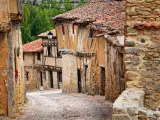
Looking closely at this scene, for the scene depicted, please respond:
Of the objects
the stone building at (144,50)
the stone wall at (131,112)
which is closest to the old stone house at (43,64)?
the stone building at (144,50)

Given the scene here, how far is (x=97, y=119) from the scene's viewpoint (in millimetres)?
13547

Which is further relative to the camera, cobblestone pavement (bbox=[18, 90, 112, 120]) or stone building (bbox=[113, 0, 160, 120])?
cobblestone pavement (bbox=[18, 90, 112, 120])

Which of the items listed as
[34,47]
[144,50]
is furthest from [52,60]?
[144,50]

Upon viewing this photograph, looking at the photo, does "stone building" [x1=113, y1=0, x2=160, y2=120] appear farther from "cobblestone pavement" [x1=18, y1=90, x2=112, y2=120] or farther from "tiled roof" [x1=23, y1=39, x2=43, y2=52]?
"tiled roof" [x1=23, y1=39, x2=43, y2=52]

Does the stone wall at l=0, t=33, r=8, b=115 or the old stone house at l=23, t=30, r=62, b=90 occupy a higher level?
the stone wall at l=0, t=33, r=8, b=115

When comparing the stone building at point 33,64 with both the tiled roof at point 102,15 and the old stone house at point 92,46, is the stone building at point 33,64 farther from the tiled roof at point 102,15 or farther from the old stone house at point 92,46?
the tiled roof at point 102,15

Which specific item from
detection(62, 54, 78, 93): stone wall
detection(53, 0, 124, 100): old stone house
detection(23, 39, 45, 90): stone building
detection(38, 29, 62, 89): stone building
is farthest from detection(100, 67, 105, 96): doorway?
detection(23, 39, 45, 90): stone building

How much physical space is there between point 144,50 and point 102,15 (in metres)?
14.1

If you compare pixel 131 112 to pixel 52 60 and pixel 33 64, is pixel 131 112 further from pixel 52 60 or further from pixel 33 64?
pixel 33 64

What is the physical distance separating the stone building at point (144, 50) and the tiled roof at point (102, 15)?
29.9 ft

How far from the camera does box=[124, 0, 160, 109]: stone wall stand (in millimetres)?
9102

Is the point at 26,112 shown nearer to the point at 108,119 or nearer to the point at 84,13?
the point at 108,119

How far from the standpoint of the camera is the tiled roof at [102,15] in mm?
19895

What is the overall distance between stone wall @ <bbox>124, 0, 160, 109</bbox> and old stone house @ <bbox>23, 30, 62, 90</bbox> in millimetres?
28974
